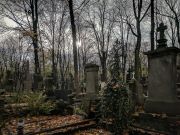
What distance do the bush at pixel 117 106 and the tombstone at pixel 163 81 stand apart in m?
2.09

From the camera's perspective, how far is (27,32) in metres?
21.4

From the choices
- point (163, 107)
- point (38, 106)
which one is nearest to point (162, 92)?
point (163, 107)

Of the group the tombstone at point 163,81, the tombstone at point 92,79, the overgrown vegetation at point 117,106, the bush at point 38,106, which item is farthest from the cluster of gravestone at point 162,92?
the bush at point 38,106

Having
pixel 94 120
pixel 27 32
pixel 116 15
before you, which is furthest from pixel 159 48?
pixel 116 15

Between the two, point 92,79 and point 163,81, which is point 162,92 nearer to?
point 163,81

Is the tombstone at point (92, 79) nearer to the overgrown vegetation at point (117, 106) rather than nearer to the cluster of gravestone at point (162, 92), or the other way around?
the cluster of gravestone at point (162, 92)

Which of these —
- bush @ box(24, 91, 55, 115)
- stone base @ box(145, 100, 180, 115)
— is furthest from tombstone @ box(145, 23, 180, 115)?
bush @ box(24, 91, 55, 115)

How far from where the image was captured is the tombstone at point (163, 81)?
8.39 metres

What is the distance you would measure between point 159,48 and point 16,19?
2039 centimetres

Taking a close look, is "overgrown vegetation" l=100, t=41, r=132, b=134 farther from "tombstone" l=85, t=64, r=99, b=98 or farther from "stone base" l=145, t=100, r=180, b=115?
"tombstone" l=85, t=64, r=99, b=98

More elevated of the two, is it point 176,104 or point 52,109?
point 176,104

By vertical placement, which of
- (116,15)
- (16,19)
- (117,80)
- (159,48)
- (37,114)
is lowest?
(37,114)

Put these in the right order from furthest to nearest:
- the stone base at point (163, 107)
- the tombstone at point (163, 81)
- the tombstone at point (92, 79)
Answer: the tombstone at point (92, 79)
the tombstone at point (163, 81)
the stone base at point (163, 107)

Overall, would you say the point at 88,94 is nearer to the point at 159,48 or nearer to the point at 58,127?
the point at 58,127
